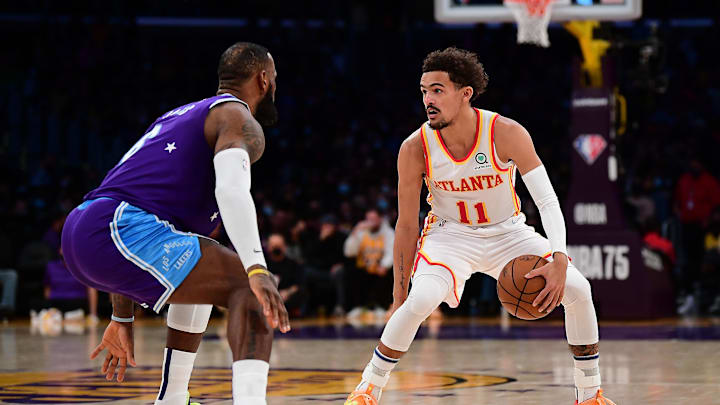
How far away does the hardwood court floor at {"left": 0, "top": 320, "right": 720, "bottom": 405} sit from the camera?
6289mm

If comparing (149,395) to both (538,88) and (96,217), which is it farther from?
(538,88)

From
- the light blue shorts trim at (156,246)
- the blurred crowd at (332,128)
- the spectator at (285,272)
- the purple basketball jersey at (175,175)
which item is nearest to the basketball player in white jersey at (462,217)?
the purple basketball jersey at (175,175)

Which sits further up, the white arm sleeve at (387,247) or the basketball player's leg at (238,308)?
the basketball player's leg at (238,308)

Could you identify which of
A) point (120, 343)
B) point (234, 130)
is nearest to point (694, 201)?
point (120, 343)

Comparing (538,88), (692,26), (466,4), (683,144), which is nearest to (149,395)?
(466,4)

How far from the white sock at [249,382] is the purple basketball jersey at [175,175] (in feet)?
2.35

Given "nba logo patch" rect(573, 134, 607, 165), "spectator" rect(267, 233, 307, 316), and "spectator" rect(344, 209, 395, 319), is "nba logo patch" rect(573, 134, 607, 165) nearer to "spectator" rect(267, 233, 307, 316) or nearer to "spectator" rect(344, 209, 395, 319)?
"spectator" rect(344, 209, 395, 319)

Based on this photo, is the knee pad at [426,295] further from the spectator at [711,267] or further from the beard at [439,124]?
the spectator at [711,267]

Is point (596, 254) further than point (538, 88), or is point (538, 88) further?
point (538, 88)

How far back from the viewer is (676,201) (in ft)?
52.3

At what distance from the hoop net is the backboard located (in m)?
0.12

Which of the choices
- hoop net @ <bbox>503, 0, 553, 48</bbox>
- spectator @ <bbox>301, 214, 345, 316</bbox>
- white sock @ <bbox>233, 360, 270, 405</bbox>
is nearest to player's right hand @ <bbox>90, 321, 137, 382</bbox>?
white sock @ <bbox>233, 360, 270, 405</bbox>

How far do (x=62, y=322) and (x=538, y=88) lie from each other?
36.3 ft

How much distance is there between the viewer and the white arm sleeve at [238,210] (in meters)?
3.74
